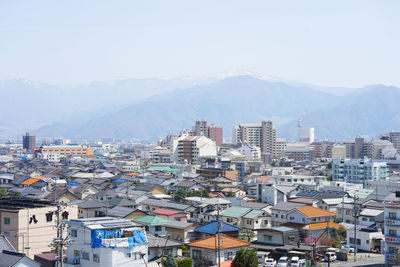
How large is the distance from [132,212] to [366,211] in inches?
456

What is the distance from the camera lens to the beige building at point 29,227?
1966 cm

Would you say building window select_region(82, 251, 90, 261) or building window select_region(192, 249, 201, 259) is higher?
building window select_region(82, 251, 90, 261)

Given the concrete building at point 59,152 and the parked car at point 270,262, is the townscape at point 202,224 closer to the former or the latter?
the parked car at point 270,262

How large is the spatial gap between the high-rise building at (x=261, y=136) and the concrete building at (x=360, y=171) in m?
47.9

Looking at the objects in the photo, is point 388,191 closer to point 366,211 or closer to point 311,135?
point 366,211

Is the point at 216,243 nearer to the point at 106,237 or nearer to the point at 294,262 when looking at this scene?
the point at 294,262

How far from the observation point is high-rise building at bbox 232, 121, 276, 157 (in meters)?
99.1

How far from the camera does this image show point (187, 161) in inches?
2921

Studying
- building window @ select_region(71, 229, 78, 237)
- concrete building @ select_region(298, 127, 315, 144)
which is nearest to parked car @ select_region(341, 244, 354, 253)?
building window @ select_region(71, 229, 78, 237)

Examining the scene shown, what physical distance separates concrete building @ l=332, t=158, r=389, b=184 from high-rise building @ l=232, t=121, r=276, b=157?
47938 mm

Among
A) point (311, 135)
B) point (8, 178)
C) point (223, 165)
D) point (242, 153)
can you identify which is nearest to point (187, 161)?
point (242, 153)

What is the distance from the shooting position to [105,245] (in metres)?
14.6

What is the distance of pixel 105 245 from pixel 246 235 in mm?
10318

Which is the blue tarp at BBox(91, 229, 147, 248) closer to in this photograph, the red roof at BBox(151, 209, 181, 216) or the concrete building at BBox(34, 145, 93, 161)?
the red roof at BBox(151, 209, 181, 216)
